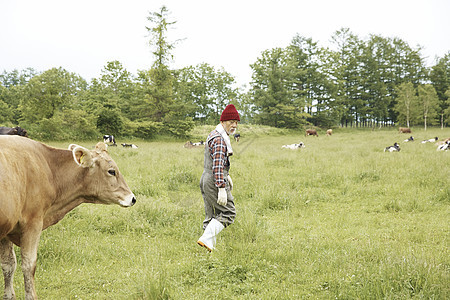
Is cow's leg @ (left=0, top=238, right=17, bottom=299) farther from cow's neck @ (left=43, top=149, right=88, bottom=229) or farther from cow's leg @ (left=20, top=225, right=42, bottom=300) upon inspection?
cow's neck @ (left=43, top=149, right=88, bottom=229)

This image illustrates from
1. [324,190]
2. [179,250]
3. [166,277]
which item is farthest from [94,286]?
[324,190]

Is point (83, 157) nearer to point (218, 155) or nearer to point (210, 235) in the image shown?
point (218, 155)

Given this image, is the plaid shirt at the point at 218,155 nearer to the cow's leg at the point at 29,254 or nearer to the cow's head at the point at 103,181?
the cow's head at the point at 103,181

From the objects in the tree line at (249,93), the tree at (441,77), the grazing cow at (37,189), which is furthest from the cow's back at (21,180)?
the tree at (441,77)

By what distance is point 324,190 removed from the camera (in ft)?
26.5

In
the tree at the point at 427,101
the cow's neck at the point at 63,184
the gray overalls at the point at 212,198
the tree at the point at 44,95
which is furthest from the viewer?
the tree at the point at 427,101

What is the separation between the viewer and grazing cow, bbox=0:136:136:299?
2758 millimetres

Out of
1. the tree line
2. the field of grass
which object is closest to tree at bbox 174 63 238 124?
the tree line

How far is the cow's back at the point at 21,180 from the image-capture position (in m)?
2.65

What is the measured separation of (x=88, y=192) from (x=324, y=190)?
623 cm

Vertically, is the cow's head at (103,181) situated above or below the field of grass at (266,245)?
above

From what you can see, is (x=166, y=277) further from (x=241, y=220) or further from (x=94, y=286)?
(x=241, y=220)

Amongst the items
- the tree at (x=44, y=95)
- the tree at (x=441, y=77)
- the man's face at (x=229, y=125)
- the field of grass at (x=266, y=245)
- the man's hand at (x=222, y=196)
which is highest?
the tree at (x=441, y=77)

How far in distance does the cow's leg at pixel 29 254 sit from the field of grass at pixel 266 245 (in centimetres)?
42
